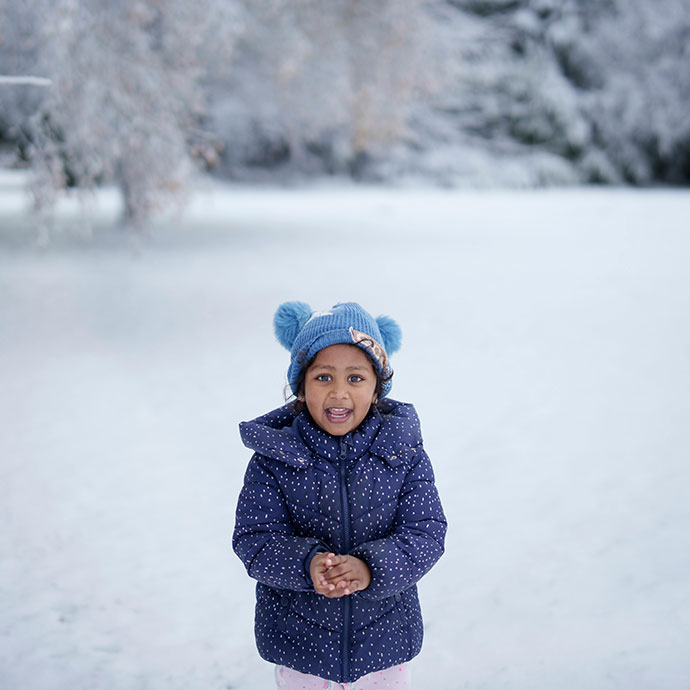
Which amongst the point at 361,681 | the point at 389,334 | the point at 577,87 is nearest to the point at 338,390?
the point at 389,334

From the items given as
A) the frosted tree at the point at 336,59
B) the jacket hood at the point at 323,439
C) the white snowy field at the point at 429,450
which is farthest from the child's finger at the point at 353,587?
the frosted tree at the point at 336,59

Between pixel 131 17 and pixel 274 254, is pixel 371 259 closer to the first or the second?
pixel 274 254

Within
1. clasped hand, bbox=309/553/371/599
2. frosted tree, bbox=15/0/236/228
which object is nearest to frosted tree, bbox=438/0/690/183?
→ frosted tree, bbox=15/0/236/228

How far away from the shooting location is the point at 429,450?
11.9 feet

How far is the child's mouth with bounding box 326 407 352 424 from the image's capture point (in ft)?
5.15

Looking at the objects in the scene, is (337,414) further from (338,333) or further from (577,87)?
(577,87)

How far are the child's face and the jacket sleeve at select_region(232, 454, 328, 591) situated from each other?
15 centimetres

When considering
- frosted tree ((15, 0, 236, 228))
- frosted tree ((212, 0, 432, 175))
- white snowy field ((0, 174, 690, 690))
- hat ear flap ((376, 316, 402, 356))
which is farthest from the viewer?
frosted tree ((212, 0, 432, 175))

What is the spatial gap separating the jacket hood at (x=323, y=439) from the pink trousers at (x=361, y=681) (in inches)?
15.6

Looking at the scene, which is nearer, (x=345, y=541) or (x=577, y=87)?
(x=345, y=541)

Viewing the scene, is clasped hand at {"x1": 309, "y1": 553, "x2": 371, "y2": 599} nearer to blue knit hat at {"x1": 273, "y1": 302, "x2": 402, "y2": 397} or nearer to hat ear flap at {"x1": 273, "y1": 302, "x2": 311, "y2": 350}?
blue knit hat at {"x1": 273, "y1": 302, "x2": 402, "y2": 397}

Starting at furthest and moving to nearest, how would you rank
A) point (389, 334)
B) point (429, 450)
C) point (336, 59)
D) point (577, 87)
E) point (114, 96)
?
point (577, 87)
point (336, 59)
point (114, 96)
point (429, 450)
point (389, 334)

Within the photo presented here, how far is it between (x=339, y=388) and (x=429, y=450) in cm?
212

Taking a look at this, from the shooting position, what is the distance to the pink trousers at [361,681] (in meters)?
1.57
